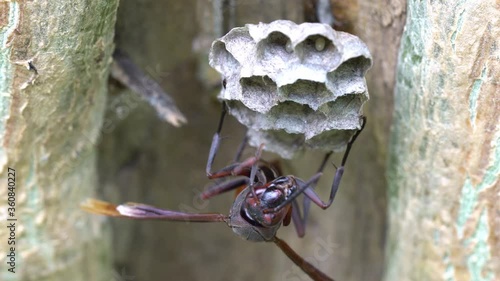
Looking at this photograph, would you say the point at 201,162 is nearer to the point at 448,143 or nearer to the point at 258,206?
the point at 258,206

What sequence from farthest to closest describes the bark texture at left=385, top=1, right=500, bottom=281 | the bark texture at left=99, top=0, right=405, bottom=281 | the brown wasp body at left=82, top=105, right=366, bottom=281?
the bark texture at left=99, top=0, right=405, bottom=281, the brown wasp body at left=82, top=105, right=366, bottom=281, the bark texture at left=385, top=1, right=500, bottom=281

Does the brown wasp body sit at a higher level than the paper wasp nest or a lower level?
lower

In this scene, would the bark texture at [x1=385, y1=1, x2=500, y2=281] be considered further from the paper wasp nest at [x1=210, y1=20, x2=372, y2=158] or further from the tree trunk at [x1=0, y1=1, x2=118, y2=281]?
the tree trunk at [x1=0, y1=1, x2=118, y2=281]

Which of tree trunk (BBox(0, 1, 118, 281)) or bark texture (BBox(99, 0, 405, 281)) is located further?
bark texture (BBox(99, 0, 405, 281))

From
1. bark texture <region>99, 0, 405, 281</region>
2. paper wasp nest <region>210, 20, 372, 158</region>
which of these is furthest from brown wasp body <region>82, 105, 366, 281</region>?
bark texture <region>99, 0, 405, 281</region>

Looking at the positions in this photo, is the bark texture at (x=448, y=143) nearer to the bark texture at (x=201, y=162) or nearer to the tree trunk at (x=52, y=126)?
the bark texture at (x=201, y=162)

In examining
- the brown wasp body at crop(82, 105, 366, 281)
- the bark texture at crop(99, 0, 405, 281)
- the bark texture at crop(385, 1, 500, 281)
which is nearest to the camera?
the bark texture at crop(385, 1, 500, 281)

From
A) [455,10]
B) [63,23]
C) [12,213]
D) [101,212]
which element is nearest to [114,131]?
[101,212]
